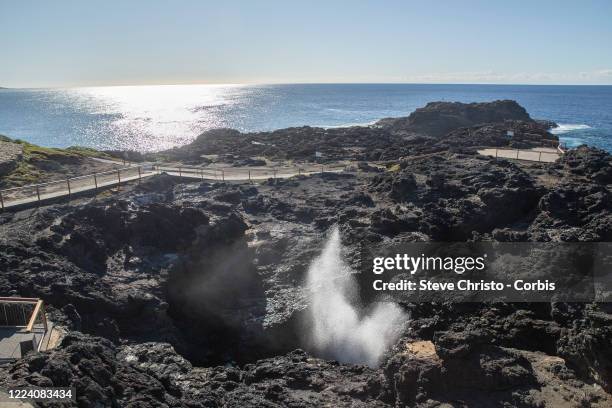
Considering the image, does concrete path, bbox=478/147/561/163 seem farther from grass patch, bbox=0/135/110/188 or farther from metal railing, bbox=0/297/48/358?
metal railing, bbox=0/297/48/358

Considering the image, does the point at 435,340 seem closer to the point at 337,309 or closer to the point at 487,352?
the point at 487,352

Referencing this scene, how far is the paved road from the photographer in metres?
28.1

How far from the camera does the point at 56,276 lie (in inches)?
770

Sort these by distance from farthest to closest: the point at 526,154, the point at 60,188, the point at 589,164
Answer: the point at 526,154
the point at 589,164
the point at 60,188

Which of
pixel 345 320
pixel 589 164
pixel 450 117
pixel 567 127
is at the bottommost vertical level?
pixel 345 320

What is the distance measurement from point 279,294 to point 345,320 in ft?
13.0

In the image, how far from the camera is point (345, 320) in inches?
861

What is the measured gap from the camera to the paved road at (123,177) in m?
28.1

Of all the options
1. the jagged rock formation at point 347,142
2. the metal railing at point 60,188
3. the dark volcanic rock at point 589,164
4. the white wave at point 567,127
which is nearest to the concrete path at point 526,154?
the jagged rock formation at point 347,142

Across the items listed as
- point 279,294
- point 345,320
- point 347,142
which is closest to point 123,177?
point 279,294

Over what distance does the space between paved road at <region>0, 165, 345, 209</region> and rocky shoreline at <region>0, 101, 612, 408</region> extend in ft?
6.59

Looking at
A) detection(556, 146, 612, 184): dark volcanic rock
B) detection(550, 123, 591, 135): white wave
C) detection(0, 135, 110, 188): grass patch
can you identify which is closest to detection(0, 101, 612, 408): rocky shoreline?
detection(556, 146, 612, 184): dark volcanic rock

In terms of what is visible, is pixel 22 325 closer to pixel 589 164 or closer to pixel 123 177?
pixel 123 177

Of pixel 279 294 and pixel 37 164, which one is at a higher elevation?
pixel 37 164
